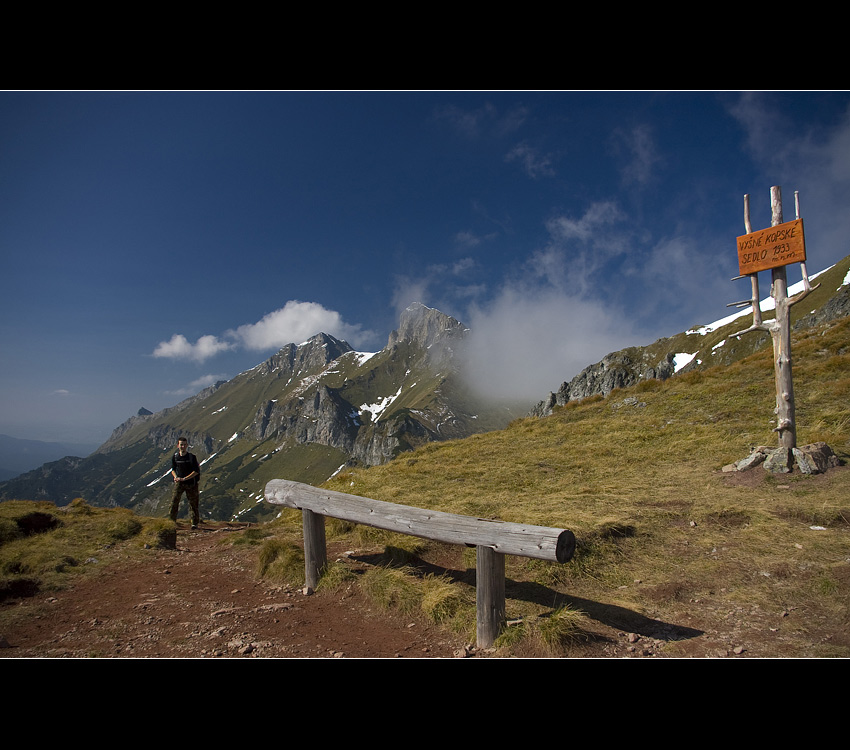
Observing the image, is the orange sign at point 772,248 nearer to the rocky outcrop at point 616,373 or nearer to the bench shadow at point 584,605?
the bench shadow at point 584,605

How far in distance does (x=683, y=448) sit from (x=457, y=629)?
1162 centimetres

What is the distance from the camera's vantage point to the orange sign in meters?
10.3

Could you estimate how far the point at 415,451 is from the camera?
22.2 meters

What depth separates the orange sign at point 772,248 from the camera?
10.3 m

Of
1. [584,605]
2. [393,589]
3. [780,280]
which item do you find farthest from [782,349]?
[393,589]

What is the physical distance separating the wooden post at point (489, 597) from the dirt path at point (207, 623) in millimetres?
348

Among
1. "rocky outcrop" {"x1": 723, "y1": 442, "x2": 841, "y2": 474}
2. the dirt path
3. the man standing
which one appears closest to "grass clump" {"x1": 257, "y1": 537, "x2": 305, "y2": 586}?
the dirt path

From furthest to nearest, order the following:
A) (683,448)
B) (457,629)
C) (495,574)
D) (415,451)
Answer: (415,451), (683,448), (457,629), (495,574)

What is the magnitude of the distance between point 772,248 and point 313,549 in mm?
13451

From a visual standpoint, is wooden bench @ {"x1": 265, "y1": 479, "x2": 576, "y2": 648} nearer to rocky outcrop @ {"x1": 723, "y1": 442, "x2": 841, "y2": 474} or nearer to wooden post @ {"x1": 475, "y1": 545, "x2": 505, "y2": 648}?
wooden post @ {"x1": 475, "y1": 545, "x2": 505, "y2": 648}

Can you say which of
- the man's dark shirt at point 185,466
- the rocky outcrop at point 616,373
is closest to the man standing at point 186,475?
the man's dark shirt at point 185,466

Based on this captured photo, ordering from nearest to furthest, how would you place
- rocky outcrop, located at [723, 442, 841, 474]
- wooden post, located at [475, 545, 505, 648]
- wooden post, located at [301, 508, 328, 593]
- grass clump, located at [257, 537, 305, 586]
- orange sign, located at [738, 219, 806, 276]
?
wooden post, located at [475, 545, 505, 648], wooden post, located at [301, 508, 328, 593], grass clump, located at [257, 537, 305, 586], rocky outcrop, located at [723, 442, 841, 474], orange sign, located at [738, 219, 806, 276]
